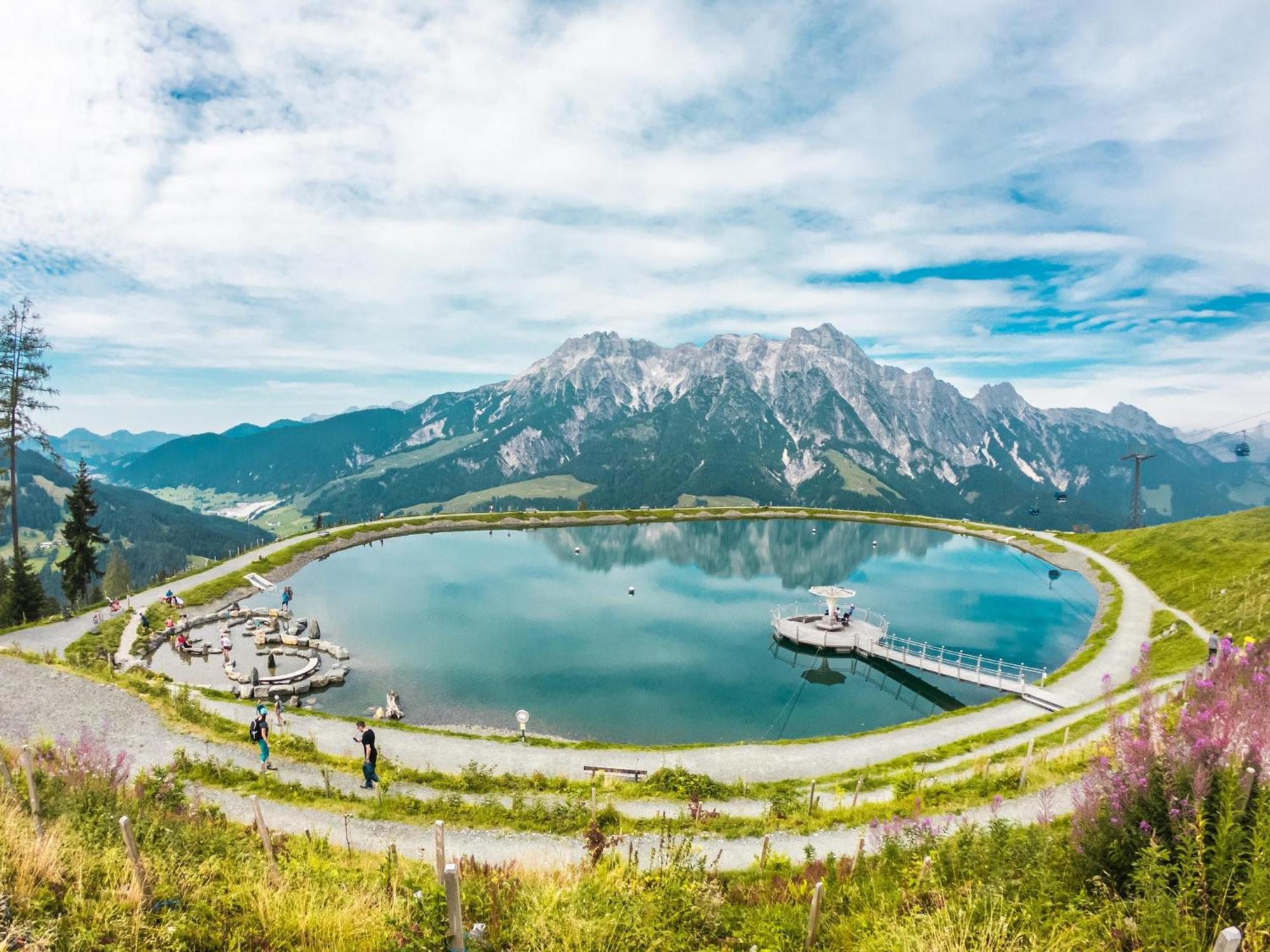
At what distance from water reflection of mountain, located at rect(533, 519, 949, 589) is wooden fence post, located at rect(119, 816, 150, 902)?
7017cm

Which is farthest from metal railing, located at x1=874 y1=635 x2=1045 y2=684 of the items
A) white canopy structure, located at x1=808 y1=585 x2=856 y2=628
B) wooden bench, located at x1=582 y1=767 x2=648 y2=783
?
wooden bench, located at x1=582 y1=767 x2=648 y2=783

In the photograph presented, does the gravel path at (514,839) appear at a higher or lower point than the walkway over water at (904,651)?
higher

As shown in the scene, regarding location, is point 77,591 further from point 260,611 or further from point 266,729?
point 266,729

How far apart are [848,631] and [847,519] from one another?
88.1m

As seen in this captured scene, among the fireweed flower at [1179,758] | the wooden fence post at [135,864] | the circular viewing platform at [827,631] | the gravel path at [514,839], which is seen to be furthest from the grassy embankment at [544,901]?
the circular viewing platform at [827,631]

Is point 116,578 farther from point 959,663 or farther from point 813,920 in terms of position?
point 813,920

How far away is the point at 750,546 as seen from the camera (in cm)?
10425

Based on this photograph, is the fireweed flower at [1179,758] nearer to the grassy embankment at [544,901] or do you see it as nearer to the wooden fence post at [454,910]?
the grassy embankment at [544,901]

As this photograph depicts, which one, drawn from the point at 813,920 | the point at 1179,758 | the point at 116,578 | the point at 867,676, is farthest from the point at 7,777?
the point at 116,578

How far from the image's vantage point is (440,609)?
5894 cm

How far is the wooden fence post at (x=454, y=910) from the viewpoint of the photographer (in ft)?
23.1

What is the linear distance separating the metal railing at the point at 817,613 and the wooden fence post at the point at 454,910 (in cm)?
4849

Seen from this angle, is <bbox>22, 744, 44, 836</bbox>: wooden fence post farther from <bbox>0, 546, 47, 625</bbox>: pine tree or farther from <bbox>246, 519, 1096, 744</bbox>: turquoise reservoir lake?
<bbox>0, 546, 47, 625</bbox>: pine tree

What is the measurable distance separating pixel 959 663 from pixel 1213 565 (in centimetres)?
3623
